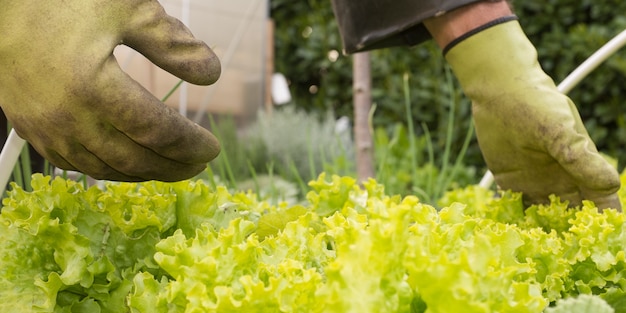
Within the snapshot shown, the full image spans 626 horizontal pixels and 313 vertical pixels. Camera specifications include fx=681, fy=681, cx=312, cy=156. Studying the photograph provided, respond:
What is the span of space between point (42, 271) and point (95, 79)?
0.29 m

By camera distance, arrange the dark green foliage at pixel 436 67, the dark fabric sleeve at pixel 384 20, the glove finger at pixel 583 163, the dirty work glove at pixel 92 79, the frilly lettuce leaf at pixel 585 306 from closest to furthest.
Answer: the frilly lettuce leaf at pixel 585 306
the dirty work glove at pixel 92 79
the glove finger at pixel 583 163
the dark fabric sleeve at pixel 384 20
the dark green foliage at pixel 436 67

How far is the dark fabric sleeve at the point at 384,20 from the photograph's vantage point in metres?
1.14

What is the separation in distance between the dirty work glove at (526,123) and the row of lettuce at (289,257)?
0.06 metres

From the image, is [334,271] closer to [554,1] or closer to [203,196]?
[203,196]

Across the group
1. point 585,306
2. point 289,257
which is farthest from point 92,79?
point 585,306

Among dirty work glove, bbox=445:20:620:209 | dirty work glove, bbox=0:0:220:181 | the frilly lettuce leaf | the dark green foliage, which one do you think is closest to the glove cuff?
dirty work glove, bbox=445:20:620:209

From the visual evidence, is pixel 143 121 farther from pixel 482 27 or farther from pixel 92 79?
pixel 482 27

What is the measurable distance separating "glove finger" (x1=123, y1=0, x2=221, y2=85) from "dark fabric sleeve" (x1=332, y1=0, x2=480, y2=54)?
49 centimetres

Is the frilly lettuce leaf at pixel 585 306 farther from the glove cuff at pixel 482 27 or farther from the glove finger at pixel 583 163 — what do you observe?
the glove cuff at pixel 482 27

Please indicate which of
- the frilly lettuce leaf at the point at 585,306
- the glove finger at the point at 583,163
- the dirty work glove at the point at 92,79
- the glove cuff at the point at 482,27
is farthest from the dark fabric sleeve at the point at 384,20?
the frilly lettuce leaf at the point at 585,306

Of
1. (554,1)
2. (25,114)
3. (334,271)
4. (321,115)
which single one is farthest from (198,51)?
(321,115)

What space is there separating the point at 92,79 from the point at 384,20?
686 millimetres

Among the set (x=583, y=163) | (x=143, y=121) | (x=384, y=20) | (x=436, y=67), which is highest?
(x=143, y=121)

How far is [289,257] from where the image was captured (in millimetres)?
792
